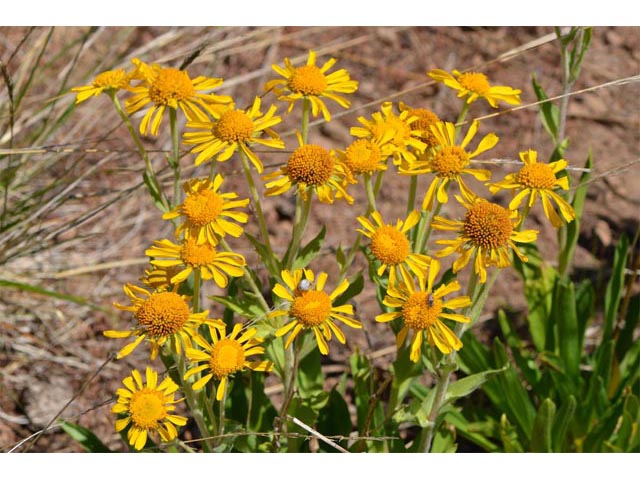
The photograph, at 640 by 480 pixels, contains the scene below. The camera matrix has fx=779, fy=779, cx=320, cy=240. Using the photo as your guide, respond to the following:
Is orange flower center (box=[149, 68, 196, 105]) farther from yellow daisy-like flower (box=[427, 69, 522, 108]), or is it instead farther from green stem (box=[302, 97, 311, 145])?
yellow daisy-like flower (box=[427, 69, 522, 108])

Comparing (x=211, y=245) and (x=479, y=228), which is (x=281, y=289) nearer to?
(x=211, y=245)

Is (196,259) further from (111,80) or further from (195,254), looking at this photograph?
(111,80)

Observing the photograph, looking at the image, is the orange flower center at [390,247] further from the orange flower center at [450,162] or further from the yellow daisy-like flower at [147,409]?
the yellow daisy-like flower at [147,409]

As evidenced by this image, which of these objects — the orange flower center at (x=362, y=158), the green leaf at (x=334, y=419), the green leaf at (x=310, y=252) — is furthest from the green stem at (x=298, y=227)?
the green leaf at (x=334, y=419)

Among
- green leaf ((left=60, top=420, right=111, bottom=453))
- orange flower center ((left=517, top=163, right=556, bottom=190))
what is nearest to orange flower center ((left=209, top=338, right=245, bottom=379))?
green leaf ((left=60, top=420, right=111, bottom=453))

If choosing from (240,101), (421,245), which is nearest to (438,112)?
(240,101)

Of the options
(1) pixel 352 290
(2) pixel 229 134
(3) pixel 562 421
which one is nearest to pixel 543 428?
(3) pixel 562 421
